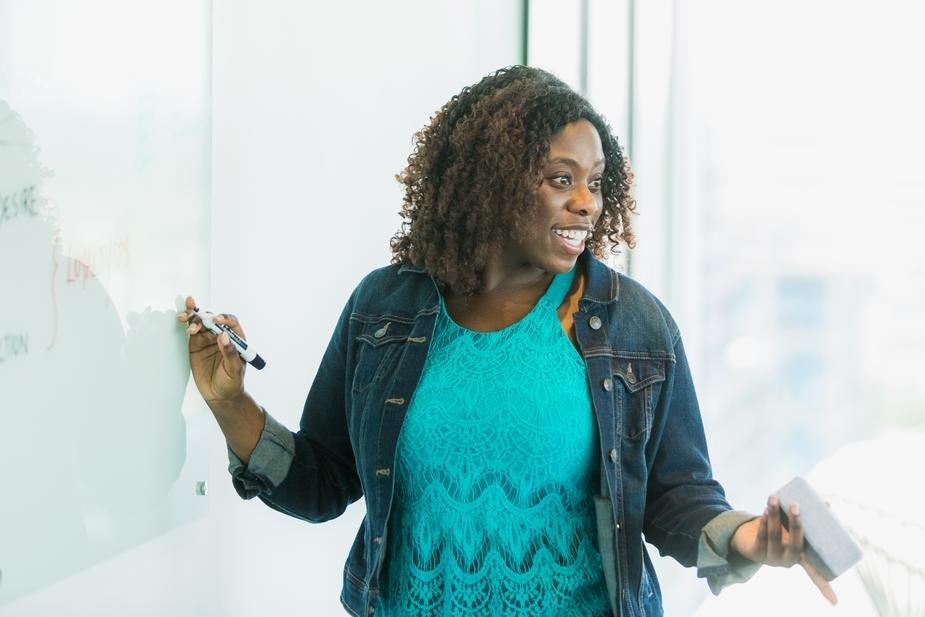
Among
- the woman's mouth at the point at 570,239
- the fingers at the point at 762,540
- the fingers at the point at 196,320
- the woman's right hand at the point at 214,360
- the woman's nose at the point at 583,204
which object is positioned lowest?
the fingers at the point at 762,540

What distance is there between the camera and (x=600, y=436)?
3.96 feet

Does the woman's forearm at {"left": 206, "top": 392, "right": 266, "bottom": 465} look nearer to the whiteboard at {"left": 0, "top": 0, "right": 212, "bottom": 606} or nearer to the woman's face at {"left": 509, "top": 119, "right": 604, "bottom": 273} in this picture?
the whiteboard at {"left": 0, "top": 0, "right": 212, "bottom": 606}

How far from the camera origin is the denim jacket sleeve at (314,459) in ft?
4.19

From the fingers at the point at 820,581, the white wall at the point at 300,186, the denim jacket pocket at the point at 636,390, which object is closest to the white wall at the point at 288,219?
the white wall at the point at 300,186

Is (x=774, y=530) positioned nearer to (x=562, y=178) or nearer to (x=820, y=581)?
(x=820, y=581)

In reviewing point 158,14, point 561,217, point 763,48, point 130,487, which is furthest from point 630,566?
point 763,48

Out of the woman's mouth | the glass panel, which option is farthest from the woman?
the glass panel

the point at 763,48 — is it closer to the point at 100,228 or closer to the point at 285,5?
the point at 285,5

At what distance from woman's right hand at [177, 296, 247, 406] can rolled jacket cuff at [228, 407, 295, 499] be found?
0.25ft

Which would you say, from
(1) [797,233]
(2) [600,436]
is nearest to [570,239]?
(2) [600,436]

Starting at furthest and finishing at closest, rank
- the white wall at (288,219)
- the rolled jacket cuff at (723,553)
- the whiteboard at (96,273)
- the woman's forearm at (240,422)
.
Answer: the white wall at (288,219) < the woman's forearm at (240,422) < the rolled jacket cuff at (723,553) < the whiteboard at (96,273)

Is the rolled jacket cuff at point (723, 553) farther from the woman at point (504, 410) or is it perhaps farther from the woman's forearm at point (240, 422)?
the woman's forearm at point (240, 422)

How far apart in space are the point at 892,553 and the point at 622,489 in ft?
2.73

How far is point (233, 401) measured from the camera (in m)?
1.25
